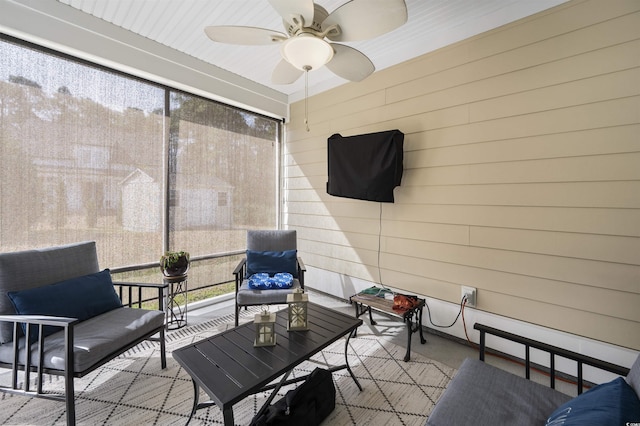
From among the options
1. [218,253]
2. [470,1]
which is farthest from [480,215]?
[218,253]

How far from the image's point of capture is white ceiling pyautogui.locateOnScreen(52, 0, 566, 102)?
91.7 inches

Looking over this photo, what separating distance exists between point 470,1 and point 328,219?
2.57 m

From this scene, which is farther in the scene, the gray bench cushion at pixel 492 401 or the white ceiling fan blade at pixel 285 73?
the white ceiling fan blade at pixel 285 73

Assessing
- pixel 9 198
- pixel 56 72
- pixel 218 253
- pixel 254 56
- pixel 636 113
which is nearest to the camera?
pixel 636 113

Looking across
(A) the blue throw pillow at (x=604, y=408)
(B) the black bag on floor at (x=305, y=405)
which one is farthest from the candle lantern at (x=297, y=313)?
(A) the blue throw pillow at (x=604, y=408)

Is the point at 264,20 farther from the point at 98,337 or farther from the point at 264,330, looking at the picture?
the point at 98,337

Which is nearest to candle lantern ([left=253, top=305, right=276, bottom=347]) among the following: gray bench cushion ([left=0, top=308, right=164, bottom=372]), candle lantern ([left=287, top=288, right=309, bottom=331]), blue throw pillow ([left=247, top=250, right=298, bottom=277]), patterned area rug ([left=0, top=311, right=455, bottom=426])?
candle lantern ([left=287, top=288, right=309, bottom=331])

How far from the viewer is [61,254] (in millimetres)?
2082

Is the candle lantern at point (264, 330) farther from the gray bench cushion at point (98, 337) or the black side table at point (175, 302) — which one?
the black side table at point (175, 302)

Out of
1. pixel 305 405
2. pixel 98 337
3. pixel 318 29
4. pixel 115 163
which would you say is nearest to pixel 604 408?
pixel 305 405

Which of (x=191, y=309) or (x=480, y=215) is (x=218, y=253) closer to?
(x=191, y=309)

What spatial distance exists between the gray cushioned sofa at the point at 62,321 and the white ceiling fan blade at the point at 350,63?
2256mm

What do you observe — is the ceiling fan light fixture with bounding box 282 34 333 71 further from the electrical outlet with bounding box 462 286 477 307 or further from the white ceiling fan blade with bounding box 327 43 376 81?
A: the electrical outlet with bounding box 462 286 477 307

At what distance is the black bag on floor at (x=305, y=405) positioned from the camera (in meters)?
1.53
